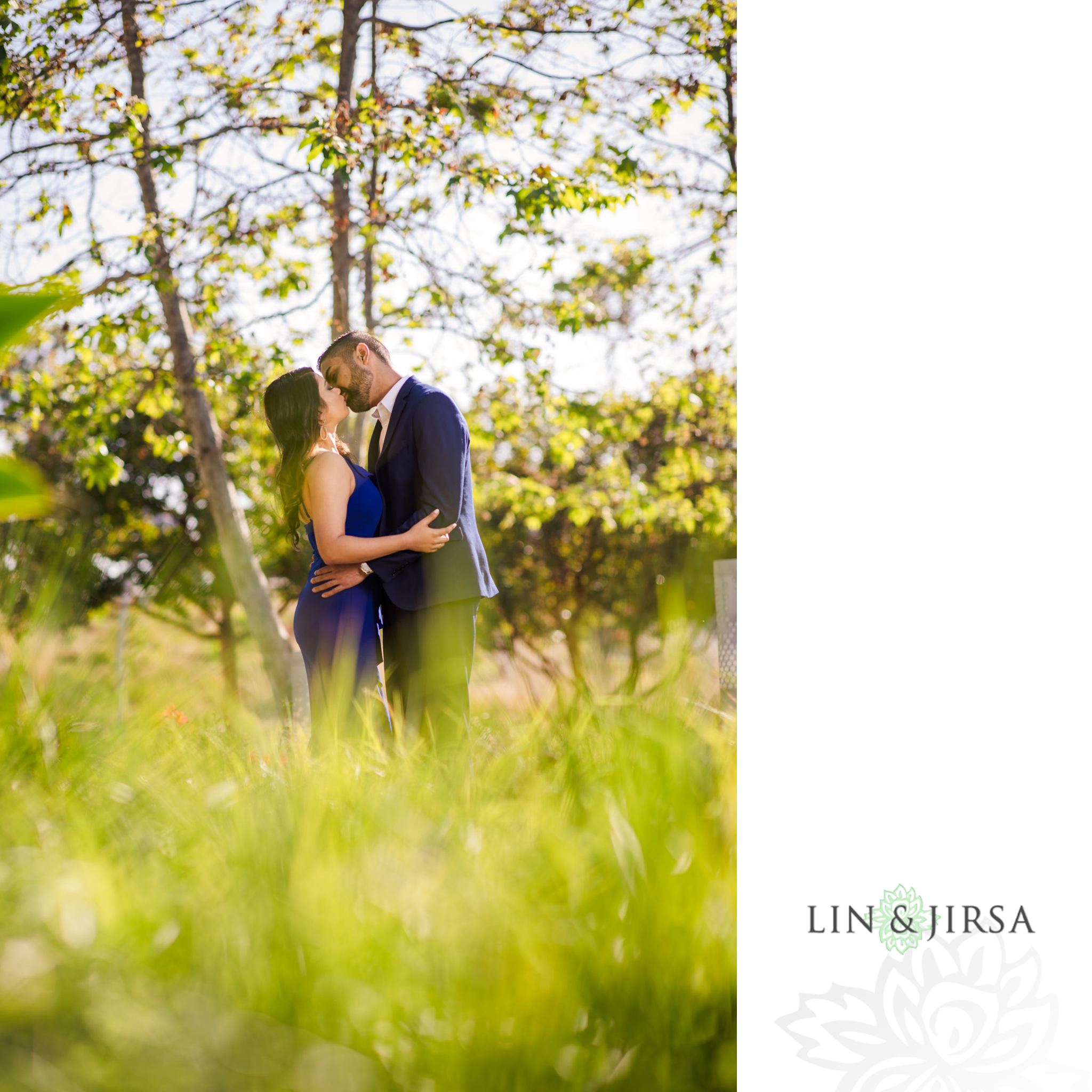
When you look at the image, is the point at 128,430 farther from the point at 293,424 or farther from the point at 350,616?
the point at 350,616

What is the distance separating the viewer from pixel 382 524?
95.3 inches

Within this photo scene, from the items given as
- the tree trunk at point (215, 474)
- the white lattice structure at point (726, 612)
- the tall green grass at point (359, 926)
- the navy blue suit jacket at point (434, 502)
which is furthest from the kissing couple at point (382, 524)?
the tree trunk at point (215, 474)

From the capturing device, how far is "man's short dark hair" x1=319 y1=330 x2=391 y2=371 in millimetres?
2406

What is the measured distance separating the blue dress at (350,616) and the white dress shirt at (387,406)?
0.14 meters

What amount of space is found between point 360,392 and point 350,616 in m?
0.65

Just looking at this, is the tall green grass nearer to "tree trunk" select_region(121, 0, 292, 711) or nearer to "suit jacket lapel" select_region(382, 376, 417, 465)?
"suit jacket lapel" select_region(382, 376, 417, 465)

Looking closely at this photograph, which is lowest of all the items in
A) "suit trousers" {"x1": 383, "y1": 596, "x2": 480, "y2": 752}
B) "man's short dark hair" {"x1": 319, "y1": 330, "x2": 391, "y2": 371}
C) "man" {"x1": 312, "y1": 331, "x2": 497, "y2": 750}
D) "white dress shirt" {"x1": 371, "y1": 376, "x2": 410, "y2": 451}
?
"suit trousers" {"x1": 383, "y1": 596, "x2": 480, "y2": 752}

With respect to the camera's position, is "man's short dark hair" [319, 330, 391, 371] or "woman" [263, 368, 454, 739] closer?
"woman" [263, 368, 454, 739]

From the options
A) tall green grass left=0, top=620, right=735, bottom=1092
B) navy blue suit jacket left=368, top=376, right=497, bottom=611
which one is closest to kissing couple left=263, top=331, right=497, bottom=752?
navy blue suit jacket left=368, top=376, right=497, bottom=611

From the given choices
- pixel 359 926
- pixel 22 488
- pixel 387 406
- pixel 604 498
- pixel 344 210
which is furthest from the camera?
pixel 604 498

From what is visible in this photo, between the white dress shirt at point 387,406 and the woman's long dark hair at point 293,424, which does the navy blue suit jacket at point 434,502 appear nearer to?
the white dress shirt at point 387,406
